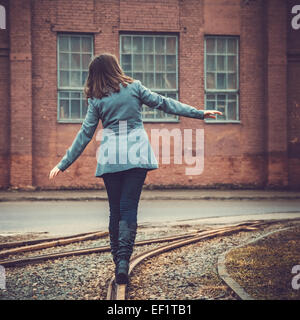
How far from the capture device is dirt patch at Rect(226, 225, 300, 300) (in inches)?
159

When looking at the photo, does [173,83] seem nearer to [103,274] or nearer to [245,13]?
[245,13]

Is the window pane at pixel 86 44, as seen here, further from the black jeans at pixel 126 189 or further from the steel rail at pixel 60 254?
the black jeans at pixel 126 189

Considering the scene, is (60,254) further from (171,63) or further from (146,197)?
(171,63)

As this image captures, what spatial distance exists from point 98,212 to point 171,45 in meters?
8.07

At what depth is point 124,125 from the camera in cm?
451

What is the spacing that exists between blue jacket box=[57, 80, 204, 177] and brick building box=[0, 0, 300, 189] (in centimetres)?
1207

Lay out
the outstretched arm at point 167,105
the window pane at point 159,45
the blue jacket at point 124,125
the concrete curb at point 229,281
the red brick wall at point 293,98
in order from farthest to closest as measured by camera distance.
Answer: the red brick wall at point 293,98 → the window pane at point 159,45 → the outstretched arm at point 167,105 → the blue jacket at point 124,125 → the concrete curb at point 229,281

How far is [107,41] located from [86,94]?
12471 mm

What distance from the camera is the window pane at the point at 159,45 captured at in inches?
673

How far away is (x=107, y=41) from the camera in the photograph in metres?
16.7

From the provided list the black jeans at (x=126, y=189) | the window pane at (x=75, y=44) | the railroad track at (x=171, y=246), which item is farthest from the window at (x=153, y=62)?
the black jeans at (x=126, y=189)

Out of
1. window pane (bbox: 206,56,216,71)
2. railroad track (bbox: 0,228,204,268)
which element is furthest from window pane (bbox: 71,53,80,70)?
railroad track (bbox: 0,228,204,268)

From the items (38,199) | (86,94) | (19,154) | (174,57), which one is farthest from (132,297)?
(174,57)

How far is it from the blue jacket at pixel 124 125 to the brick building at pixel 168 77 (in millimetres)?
12072
